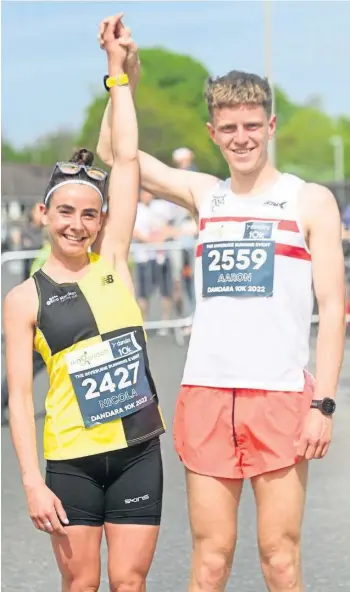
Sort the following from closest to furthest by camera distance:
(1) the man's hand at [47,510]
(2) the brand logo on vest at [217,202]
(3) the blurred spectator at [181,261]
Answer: (1) the man's hand at [47,510] → (2) the brand logo on vest at [217,202] → (3) the blurred spectator at [181,261]

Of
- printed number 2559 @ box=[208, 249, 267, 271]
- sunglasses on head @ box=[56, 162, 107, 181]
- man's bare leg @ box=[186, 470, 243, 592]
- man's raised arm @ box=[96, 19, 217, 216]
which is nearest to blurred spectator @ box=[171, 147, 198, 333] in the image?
man's raised arm @ box=[96, 19, 217, 216]

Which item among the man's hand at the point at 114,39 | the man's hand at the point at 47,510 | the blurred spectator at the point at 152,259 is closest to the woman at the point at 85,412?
the man's hand at the point at 47,510

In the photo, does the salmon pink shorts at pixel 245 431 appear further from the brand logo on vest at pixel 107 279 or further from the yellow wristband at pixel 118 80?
the yellow wristband at pixel 118 80

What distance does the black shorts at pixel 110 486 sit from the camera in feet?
14.0

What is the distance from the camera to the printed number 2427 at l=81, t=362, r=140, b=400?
429 centimetres

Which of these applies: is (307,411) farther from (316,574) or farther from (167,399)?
(167,399)

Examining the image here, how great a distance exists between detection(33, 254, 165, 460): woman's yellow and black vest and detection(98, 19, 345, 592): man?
0.20 meters

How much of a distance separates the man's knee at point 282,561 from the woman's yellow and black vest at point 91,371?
0.53 metres

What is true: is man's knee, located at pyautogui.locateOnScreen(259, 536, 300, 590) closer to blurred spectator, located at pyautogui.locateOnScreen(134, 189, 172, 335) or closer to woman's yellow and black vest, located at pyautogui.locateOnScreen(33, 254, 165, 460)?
woman's yellow and black vest, located at pyautogui.locateOnScreen(33, 254, 165, 460)

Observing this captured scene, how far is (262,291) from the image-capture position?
4281mm

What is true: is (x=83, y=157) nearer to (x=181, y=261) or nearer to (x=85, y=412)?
(x=85, y=412)

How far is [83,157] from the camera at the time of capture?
15.1 feet

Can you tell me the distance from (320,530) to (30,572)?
4.99 feet

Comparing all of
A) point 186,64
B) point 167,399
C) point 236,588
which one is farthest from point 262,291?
point 186,64
